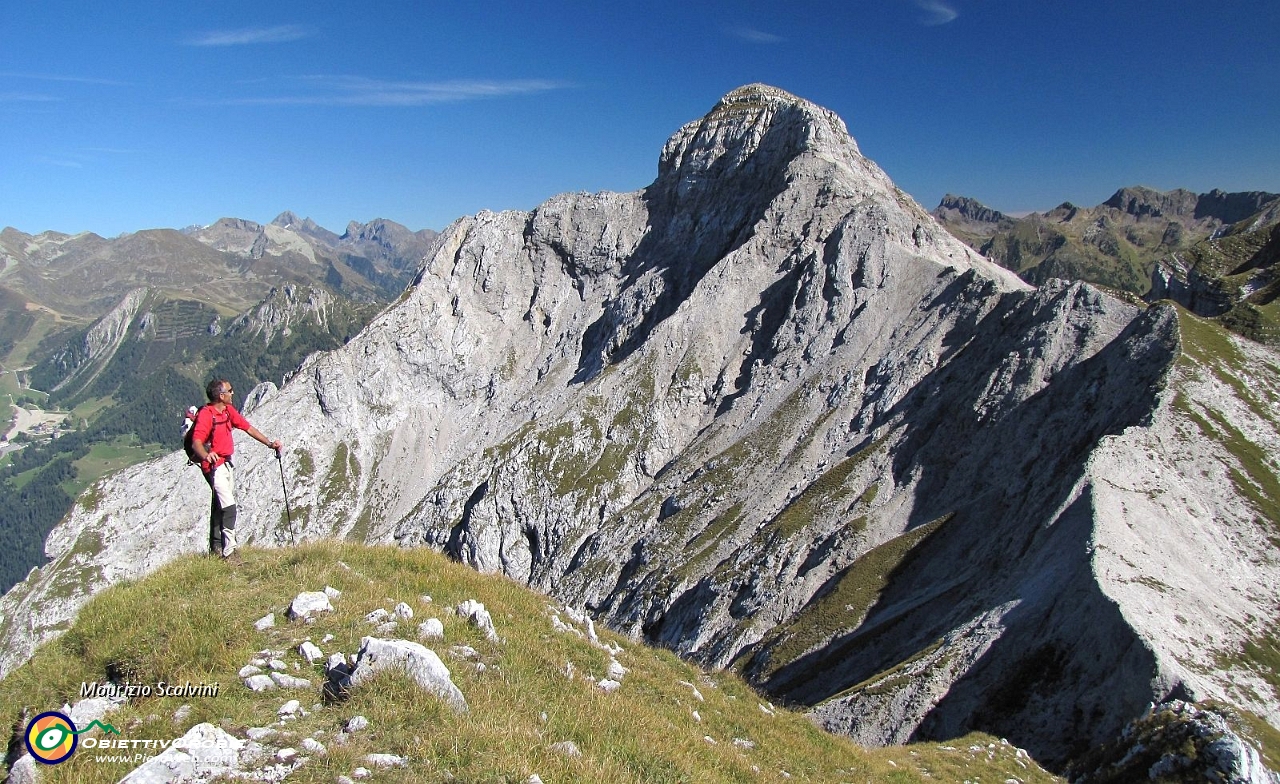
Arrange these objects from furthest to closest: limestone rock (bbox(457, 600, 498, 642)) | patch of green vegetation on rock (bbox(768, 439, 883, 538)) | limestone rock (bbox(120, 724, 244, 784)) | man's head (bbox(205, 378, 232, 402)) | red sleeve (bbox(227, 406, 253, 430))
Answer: patch of green vegetation on rock (bbox(768, 439, 883, 538)) → red sleeve (bbox(227, 406, 253, 430)) → man's head (bbox(205, 378, 232, 402)) → limestone rock (bbox(457, 600, 498, 642)) → limestone rock (bbox(120, 724, 244, 784))

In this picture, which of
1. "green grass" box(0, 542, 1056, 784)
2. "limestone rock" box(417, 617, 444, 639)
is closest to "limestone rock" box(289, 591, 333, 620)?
"green grass" box(0, 542, 1056, 784)

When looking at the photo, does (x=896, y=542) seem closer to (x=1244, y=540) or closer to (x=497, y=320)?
(x=1244, y=540)

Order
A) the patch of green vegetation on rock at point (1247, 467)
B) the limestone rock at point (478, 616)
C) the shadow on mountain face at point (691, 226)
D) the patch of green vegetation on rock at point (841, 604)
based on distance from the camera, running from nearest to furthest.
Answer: the limestone rock at point (478, 616)
the patch of green vegetation on rock at point (1247, 467)
the patch of green vegetation on rock at point (841, 604)
the shadow on mountain face at point (691, 226)

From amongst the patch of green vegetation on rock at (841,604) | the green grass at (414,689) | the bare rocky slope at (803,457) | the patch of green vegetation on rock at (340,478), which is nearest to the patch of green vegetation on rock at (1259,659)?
the bare rocky slope at (803,457)

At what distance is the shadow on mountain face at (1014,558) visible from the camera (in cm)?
3919

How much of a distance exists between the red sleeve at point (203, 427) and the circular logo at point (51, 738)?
769 cm

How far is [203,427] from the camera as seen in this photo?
601 inches

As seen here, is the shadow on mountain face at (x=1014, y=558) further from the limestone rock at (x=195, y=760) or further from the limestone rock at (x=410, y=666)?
the limestone rock at (x=195, y=760)

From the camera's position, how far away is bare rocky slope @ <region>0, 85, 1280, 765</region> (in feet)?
149

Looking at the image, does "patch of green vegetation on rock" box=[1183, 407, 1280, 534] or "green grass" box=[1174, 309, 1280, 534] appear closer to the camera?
"patch of green vegetation on rock" box=[1183, 407, 1280, 534]

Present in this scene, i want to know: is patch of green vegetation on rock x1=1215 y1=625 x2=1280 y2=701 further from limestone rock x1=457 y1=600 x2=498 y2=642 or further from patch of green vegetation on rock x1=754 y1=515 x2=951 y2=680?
limestone rock x1=457 y1=600 x2=498 y2=642

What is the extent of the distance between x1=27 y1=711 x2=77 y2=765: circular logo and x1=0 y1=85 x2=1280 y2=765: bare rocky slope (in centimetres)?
1986

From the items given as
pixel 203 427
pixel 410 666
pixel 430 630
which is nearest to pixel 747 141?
pixel 203 427

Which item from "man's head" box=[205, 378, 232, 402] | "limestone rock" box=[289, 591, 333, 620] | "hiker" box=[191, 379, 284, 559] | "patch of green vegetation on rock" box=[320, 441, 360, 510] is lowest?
"patch of green vegetation on rock" box=[320, 441, 360, 510]
